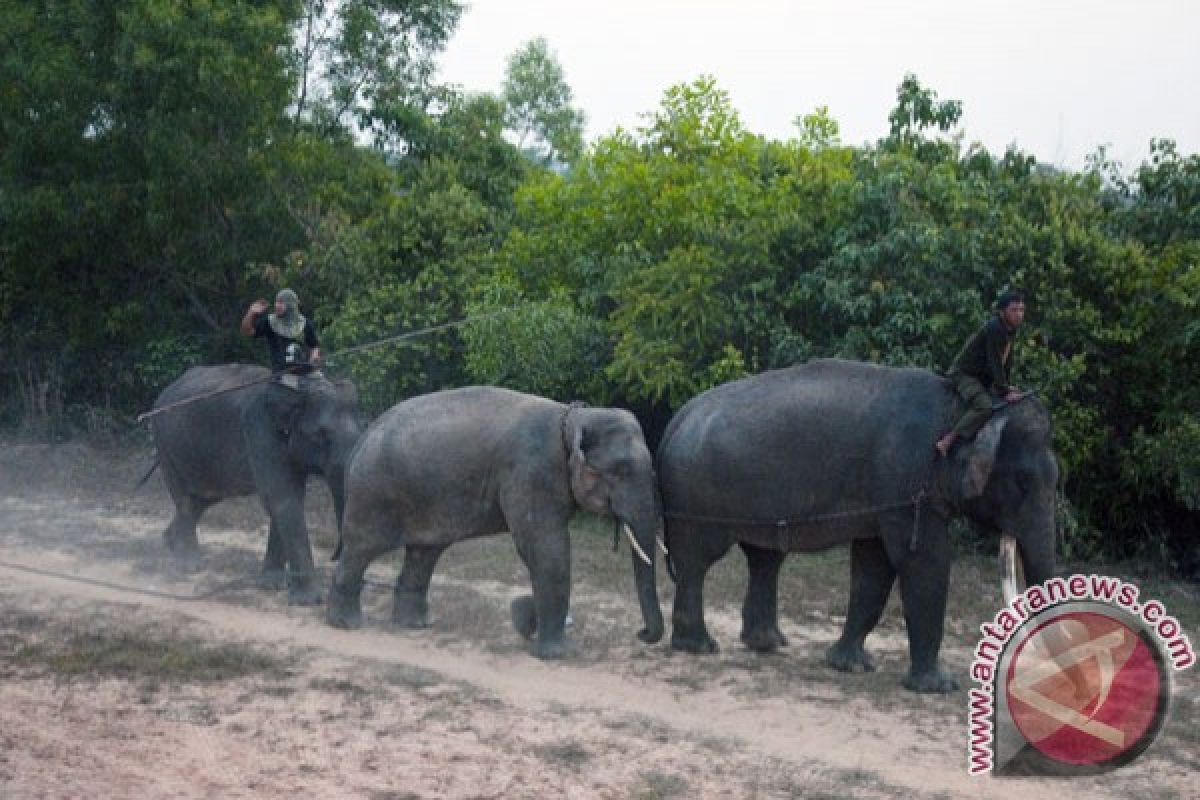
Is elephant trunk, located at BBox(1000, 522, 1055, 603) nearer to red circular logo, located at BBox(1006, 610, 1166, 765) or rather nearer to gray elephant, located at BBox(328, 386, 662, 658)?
red circular logo, located at BBox(1006, 610, 1166, 765)

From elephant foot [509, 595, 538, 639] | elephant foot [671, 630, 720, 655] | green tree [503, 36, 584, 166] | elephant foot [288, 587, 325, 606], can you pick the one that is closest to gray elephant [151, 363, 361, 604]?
elephant foot [288, 587, 325, 606]

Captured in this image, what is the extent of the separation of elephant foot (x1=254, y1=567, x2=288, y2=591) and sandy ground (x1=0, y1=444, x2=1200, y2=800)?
0.64ft

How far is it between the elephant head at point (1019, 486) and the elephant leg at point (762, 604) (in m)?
1.66

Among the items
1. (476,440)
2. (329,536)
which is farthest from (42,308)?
(476,440)

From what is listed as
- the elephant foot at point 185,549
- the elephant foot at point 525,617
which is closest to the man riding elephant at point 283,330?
the elephant foot at point 185,549

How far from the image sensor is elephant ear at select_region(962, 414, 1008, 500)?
8914 millimetres

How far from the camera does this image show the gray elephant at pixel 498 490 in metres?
9.73

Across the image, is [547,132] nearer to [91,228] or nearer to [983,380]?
[91,228]

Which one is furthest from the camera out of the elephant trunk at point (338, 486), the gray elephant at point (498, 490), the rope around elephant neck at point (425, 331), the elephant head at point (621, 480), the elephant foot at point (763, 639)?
the rope around elephant neck at point (425, 331)

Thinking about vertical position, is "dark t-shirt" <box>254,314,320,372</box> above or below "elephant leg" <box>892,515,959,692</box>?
above

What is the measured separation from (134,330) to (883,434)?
520 inches

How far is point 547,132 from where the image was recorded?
33281 millimetres

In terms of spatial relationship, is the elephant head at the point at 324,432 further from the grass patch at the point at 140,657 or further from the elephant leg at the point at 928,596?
the elephant leg at the point at 928,596

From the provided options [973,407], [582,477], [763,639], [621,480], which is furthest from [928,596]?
[582,477]
